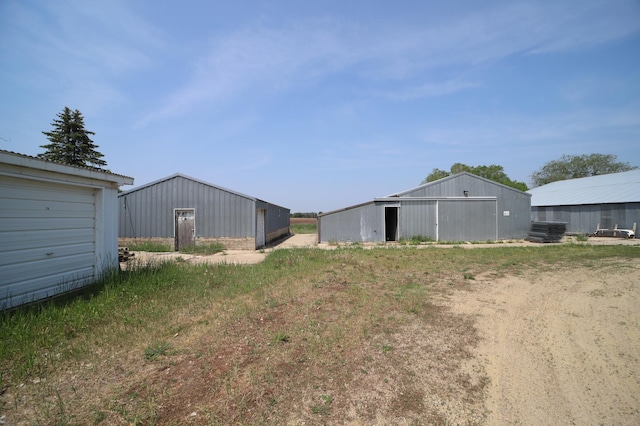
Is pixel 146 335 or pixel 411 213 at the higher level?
pixel 411 213

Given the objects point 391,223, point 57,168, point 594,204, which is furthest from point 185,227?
point 594,204

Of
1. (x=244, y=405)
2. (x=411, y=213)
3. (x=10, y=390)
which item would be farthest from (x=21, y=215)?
(x=411, y=213)

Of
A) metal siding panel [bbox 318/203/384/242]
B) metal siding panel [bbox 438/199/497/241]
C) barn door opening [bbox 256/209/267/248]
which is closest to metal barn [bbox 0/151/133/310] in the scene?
barn door opening [bbox 256/209/267/248]

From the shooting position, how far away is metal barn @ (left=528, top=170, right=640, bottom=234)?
21500mm

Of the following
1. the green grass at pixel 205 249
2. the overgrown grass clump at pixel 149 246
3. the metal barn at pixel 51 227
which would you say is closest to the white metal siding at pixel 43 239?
the metal barn at pixel 51 227

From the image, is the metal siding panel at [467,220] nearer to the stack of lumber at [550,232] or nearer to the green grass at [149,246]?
the stack of lumber at [550,232]

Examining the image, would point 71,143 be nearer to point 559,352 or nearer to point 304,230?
point 304,230

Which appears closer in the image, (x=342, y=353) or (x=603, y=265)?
(x=342, y=353)

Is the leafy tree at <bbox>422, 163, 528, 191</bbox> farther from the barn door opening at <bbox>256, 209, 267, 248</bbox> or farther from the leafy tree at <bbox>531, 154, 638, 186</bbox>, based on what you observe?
the barn door opening at <bbox>256, 209, 267, 248</bbox>

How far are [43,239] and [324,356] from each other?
6.46m

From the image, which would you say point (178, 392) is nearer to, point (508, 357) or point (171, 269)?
point (508, 357)

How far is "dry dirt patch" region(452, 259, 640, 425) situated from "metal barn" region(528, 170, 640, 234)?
21.0 meters

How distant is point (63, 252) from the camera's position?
646cm

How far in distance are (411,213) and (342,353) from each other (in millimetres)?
17036
